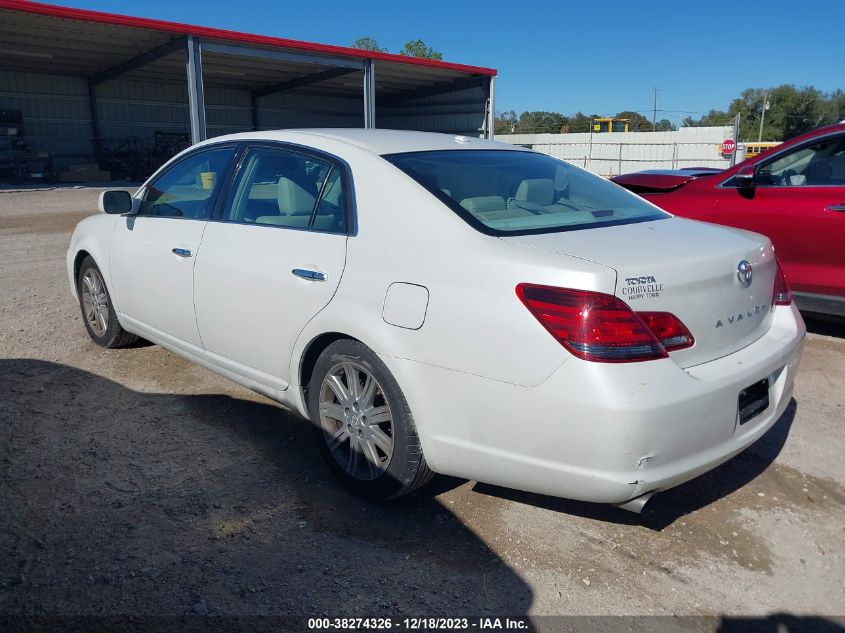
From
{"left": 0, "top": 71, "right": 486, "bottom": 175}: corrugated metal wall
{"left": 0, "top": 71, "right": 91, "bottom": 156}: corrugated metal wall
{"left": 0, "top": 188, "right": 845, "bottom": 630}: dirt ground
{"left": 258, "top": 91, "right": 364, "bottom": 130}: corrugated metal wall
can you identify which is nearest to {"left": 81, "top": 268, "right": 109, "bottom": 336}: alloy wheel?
{"left": 0, "top": 188, "right": 845, "bottom": 630}: dirt ground

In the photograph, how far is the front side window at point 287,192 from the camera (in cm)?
331

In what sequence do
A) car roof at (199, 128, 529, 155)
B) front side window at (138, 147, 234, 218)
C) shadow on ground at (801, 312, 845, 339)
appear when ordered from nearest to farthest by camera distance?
car roof at (199, 128, 529, 155), front side window at (138, 147, 234, 218), shadow on ground at (801, 312, 845, 339)

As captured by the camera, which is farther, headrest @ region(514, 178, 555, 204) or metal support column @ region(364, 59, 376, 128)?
metal support column @ region(364, 59, 376, 128)

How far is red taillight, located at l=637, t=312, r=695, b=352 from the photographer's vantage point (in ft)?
8.12

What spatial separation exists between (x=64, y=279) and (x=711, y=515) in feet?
24.0

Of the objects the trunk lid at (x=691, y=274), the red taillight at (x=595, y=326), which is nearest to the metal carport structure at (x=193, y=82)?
the trunk lid at (x=691, y=274)

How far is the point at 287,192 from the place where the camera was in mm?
3586

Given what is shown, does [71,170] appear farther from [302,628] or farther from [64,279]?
[302,628]

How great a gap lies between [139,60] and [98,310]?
889 inches

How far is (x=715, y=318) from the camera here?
8.86ft

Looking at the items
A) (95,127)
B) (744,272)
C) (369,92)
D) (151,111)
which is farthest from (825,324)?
(151,111)

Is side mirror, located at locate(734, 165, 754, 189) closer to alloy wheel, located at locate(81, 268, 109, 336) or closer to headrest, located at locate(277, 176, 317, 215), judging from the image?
headrest, located at locate(277, 176, 317, 215)

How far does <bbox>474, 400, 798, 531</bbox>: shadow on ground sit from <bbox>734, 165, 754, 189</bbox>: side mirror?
2.70 meters

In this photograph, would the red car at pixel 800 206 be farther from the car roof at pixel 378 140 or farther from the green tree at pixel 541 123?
the green tree at pixel 541 123
